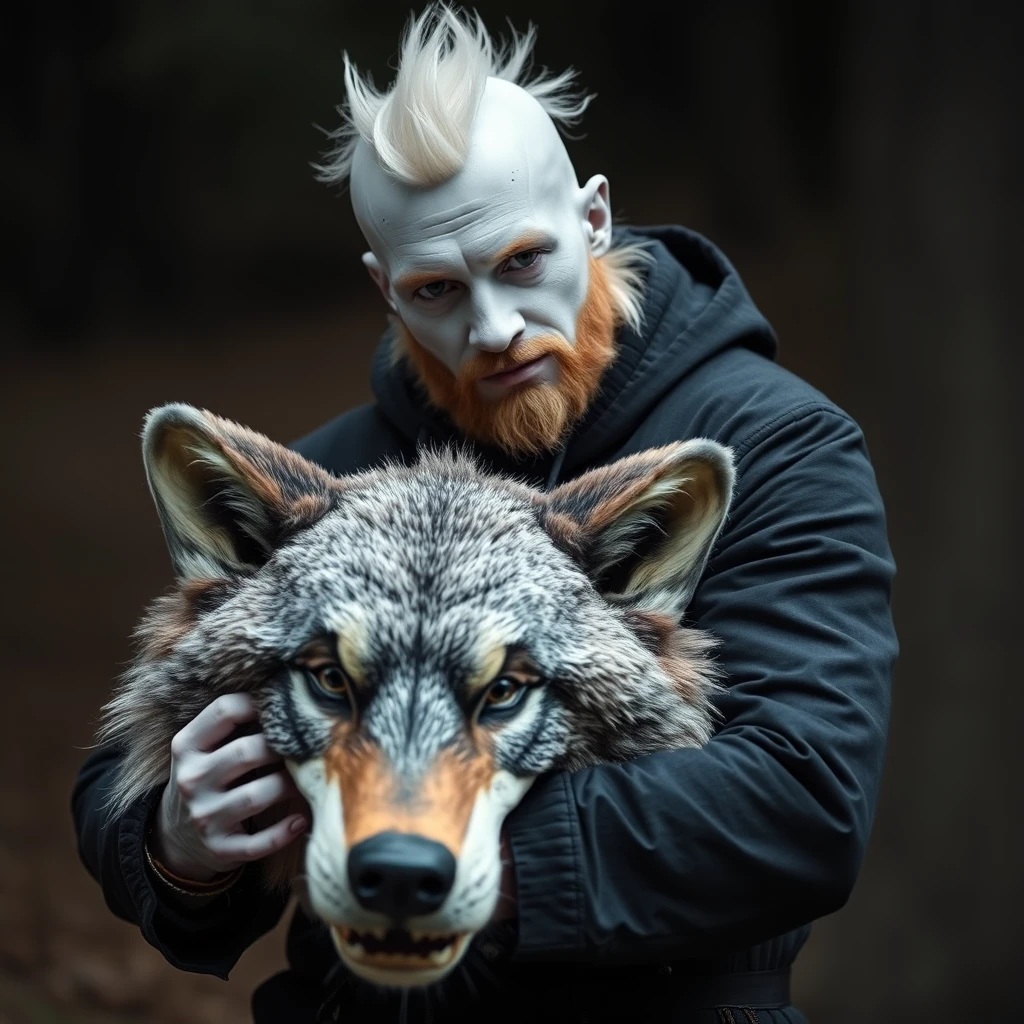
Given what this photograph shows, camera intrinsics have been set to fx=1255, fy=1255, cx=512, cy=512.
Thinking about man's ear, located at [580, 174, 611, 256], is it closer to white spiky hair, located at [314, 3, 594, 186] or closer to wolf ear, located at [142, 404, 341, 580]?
white spiky hair, located at [314, 3, 594, 186]

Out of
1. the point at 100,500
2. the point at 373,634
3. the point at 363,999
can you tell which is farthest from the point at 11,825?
the point at 373,634

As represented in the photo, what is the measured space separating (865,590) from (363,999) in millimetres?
1278

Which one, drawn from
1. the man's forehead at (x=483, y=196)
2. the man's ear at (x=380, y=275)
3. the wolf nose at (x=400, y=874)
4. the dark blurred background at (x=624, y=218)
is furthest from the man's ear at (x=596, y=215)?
the dark blurred background at (x=624, y=218)

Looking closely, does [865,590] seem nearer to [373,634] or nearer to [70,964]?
[373,634]

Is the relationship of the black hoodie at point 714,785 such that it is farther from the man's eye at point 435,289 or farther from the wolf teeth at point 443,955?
the man's eye at point 435,289

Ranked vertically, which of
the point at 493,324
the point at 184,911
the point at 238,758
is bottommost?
the point at 184,911

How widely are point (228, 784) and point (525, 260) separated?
1339mm

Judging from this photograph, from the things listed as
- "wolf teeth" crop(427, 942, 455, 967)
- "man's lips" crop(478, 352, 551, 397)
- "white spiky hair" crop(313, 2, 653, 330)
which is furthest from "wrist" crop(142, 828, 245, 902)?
"white spiky hair" crop(313, 2, 653, 330)

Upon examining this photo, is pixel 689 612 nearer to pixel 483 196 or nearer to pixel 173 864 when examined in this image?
pixel 483 196

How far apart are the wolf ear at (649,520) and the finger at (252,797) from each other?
0.67m

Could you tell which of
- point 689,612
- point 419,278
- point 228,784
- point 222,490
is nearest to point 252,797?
point 228,784

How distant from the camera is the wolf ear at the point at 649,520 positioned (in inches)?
93.7

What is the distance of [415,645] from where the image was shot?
6.85ft

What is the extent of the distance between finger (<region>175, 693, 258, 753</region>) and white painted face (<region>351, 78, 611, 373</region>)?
1035 mm
